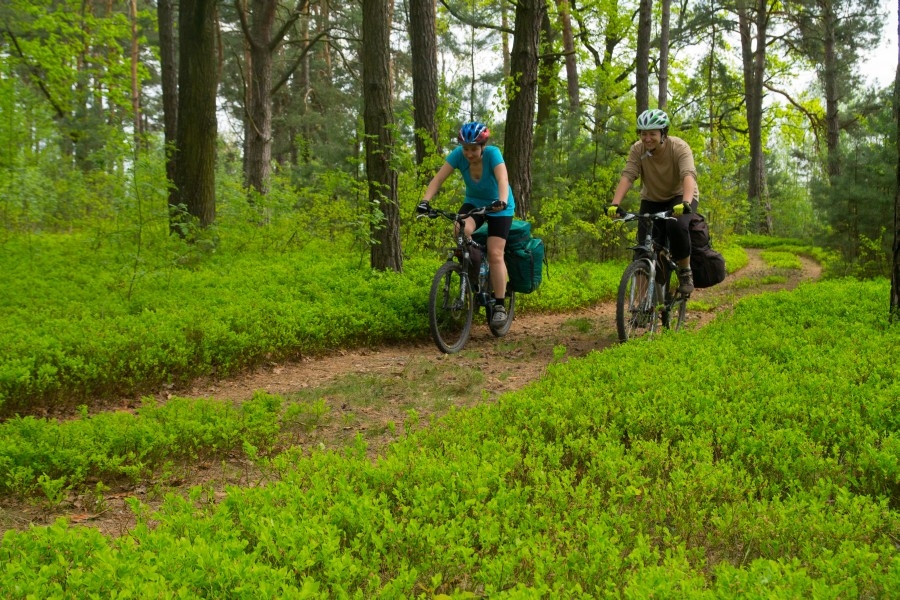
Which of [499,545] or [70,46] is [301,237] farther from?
[499,545]

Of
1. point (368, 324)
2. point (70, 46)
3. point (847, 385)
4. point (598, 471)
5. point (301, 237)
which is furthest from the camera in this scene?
point (70, 46)

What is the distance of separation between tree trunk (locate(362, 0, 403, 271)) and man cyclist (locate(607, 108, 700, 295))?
341 centimetres

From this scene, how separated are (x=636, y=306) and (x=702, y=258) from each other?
3.32 feet

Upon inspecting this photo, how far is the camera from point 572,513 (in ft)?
8.34

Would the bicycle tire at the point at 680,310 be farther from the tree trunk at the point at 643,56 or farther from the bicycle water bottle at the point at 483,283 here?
the tree trunk at the point at 643,56

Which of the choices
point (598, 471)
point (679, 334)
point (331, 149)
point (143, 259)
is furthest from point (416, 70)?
point (331, 149)

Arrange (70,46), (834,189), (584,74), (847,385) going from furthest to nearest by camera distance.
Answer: (584,74) < (70,46) < (834,189) < (847,385)

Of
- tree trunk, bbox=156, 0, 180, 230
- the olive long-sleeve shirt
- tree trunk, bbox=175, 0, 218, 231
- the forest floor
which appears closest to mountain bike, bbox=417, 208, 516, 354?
the forest floor

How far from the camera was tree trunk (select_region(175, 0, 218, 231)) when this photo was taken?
10.1 meters

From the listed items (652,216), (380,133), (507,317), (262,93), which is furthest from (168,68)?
(652,216)

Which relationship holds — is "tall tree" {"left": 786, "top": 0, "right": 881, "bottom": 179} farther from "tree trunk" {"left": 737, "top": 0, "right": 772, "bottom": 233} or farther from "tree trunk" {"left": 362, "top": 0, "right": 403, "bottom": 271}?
"tree trunk" {"left": 362, "top": 0, "right": 403, "bottom": 271}

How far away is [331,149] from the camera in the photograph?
24062 millimetres

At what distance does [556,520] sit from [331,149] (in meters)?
23.2

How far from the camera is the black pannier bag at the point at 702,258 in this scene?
263 inches
